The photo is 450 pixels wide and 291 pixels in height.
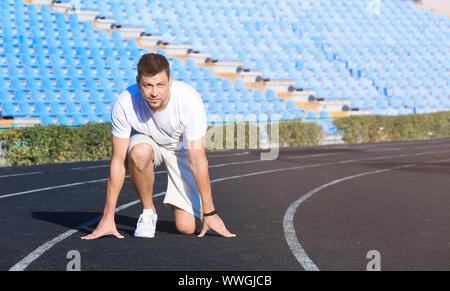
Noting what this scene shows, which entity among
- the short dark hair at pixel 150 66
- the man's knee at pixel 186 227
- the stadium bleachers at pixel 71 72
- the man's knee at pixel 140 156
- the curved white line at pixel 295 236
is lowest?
the curved white line at pixel 295 236

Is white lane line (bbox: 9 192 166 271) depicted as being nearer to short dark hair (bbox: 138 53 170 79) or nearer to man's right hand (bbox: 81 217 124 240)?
man's right hand (bbox: 81 217 124 240)

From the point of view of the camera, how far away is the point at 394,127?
79.3 feet

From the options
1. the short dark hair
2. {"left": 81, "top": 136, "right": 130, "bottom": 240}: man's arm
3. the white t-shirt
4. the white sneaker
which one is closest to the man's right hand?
{"left": 81, "top": 136, "right": 130, "bottom": 240}: man's arm

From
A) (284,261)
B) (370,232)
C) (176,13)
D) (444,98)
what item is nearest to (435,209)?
(370,232)

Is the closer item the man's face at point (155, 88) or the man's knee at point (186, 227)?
the man's face at point (155, 88)

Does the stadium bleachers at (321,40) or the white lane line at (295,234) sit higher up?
the stadium bleachers at (321,40)

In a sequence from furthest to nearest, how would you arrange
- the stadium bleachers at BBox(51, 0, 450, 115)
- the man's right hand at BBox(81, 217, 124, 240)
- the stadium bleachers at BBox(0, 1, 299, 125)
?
the stadium bleachers at BBox(51, 0, 450, 115) < the stadium bleachers at BBox(0, 1, 299, 125) < the man's right hand at BBox(81, 217, 124, 240)

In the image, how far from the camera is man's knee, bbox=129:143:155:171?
597 cm

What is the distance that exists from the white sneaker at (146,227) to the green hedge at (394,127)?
677 inches

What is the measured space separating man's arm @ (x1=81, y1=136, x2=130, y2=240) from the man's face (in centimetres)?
61

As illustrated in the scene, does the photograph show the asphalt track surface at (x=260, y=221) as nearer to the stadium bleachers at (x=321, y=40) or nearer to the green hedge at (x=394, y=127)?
the green hedge at (x=394, y=127)

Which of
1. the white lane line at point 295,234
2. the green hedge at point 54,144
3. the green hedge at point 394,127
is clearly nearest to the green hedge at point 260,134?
the green hedge at point 394,127

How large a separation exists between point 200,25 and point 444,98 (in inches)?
525

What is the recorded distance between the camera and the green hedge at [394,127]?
2273cm
